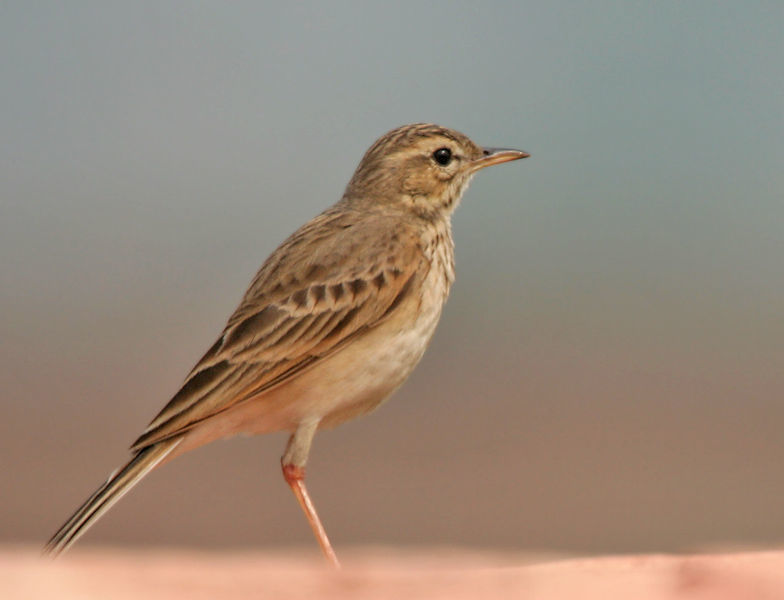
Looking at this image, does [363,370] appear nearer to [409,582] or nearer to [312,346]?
[312,346]

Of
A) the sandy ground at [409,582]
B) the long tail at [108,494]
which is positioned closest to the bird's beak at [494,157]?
the long tail at [108,494]

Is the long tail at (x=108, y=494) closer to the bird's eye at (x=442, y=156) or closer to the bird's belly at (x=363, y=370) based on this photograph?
the bird's belly at (x=363, y=370)

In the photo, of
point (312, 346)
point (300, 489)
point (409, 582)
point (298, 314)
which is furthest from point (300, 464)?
point (409, 582)

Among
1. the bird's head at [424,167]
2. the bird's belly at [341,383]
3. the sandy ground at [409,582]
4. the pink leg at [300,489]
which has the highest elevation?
the bird's head at [424,167]

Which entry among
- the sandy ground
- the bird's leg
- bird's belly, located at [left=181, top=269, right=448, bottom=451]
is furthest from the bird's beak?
the sandy ground

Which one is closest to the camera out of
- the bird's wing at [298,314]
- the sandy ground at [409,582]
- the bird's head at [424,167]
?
the sandy ground at [409,582]

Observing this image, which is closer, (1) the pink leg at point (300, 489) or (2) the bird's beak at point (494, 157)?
(1) the pink leg at point (300, 489)

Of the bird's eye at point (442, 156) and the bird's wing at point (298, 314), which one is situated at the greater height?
the bird's eye at point (442, 156)
